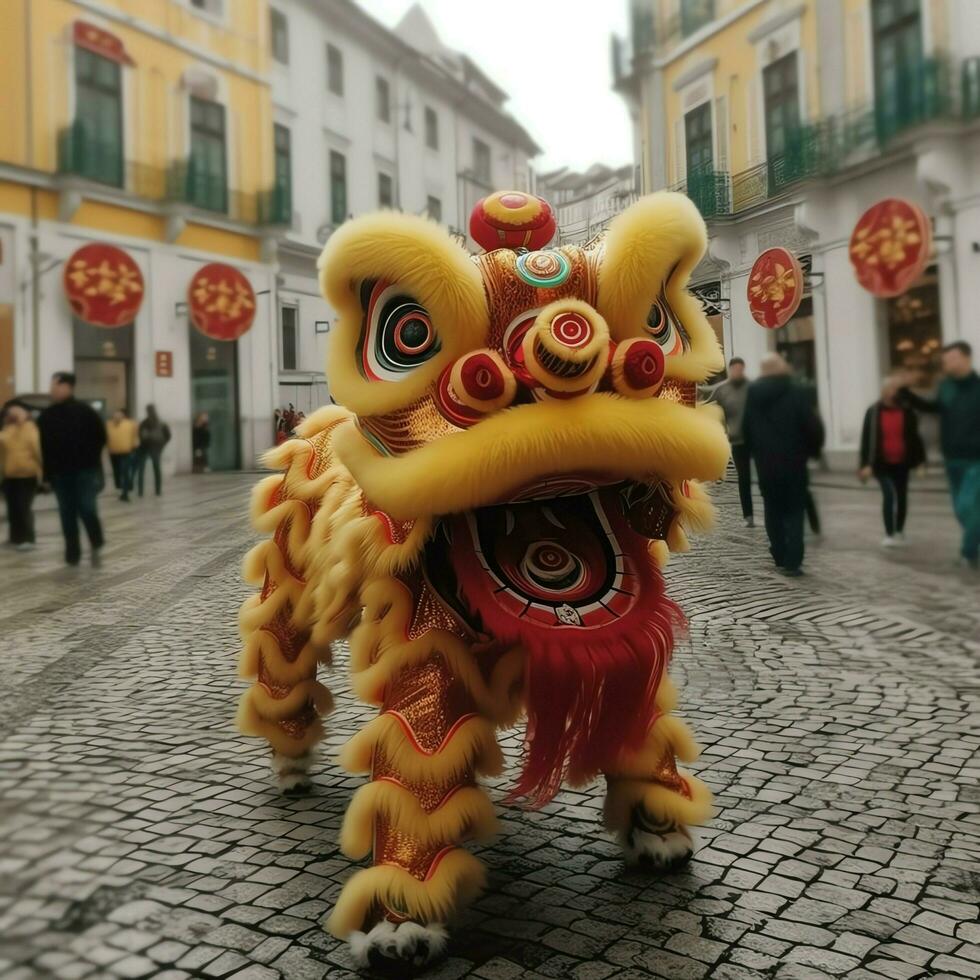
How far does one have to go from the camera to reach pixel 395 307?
1.82m

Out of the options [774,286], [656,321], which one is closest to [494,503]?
[656,321]

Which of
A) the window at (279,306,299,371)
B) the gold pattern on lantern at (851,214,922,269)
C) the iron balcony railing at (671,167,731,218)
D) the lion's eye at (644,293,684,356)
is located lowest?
the lion's eye at (644,293,684,356)

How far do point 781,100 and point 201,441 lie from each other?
1277 centimetres

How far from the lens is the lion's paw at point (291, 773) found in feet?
8.93

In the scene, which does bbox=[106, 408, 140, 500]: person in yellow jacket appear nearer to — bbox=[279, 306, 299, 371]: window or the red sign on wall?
the red sign on wall

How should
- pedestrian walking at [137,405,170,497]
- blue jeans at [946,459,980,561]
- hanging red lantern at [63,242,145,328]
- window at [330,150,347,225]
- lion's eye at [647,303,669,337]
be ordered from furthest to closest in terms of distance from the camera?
hanging red lantern at [63,242,145,328] → pedestrian walking at [137,405,170,497] → window at [330,150,347,225] → blue jeans at [946,459,980,561] → lion's eye at [647,303,669,337]

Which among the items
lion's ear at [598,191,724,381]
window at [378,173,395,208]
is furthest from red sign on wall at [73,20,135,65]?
lion's ear at [598,191,724,381]

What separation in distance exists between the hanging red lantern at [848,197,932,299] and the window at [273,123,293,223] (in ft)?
34.7

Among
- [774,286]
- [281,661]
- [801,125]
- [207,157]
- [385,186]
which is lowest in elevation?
[281,661]

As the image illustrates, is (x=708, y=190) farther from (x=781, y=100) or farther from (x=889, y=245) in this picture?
(x=889, y=245)

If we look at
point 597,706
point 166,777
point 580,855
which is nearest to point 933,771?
point 580,855

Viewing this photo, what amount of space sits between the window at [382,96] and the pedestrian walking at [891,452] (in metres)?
9.54

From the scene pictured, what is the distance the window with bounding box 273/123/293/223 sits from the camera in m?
14.4

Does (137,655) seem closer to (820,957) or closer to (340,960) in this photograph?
(340,960)
